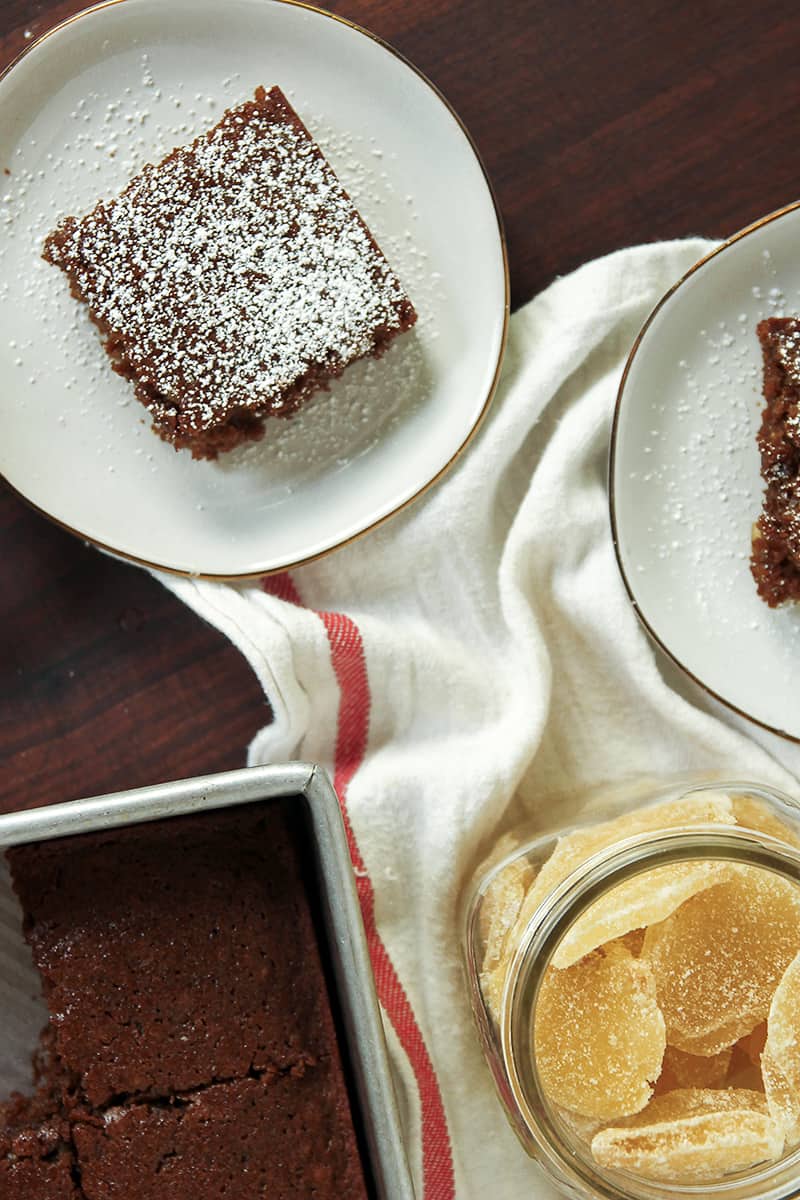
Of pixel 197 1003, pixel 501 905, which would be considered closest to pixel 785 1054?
pixel 501 905

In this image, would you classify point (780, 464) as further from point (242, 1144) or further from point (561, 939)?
point (242, 1144)

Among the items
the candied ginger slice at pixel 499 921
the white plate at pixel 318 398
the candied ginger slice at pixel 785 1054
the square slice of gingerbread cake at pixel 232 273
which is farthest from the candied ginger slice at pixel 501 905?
the square slice of gingerbread cake at pixel 232 273

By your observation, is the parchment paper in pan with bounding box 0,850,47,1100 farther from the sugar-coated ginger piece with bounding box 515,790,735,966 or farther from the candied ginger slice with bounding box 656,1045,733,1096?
the candied ginger slice with bounding box 656,1045,733,1096

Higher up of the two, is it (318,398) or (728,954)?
(318,398)

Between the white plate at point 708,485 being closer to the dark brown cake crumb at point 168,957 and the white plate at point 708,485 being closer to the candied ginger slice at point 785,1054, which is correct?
the candied ginger slice at point 785,1054

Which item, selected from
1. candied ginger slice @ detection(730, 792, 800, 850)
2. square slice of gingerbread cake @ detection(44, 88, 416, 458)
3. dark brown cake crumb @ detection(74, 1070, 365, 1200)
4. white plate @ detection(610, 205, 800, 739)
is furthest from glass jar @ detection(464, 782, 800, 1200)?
square slice of gingerbread cake @ detection(44, 88, 416, 458)

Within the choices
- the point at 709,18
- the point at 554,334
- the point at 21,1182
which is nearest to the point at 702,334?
the point at 554,334
